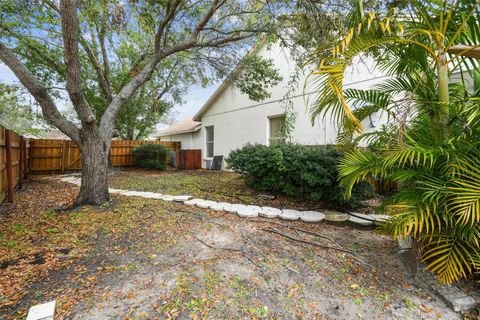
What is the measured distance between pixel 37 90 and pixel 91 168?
1634mm

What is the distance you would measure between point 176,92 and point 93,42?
4987 millimetres

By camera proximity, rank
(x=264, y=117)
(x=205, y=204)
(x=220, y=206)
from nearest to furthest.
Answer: (x=220, y=206) → (x=205, y=204) → (x=264, y=117)

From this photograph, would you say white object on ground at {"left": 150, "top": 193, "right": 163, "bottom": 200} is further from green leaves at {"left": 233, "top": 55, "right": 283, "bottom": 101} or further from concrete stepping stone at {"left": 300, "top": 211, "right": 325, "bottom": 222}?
green leaves at {"left": 233, "top": 55, "right": 283, "bottom": 101}

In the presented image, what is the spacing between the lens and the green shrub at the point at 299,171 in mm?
4598

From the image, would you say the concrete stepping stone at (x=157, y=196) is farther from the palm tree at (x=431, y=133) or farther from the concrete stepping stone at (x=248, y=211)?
the palm tree at (x=431, y=133)

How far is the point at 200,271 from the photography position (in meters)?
2.45

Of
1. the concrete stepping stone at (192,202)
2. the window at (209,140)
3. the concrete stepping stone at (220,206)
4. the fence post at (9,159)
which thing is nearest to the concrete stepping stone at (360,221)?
the concrete stepping stone at (220,206)

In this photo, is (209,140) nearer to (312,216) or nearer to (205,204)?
(205,204)

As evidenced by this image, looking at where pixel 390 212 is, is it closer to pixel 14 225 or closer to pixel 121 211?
pixel 121 211

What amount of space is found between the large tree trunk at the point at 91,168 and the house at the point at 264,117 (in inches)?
180

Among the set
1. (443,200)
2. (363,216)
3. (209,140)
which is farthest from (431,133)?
(209,140)

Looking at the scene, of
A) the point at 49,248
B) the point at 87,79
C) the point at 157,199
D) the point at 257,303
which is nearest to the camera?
the point at 257,303

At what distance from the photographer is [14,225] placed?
3.62 meters

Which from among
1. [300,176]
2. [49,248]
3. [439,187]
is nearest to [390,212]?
[439,187]
